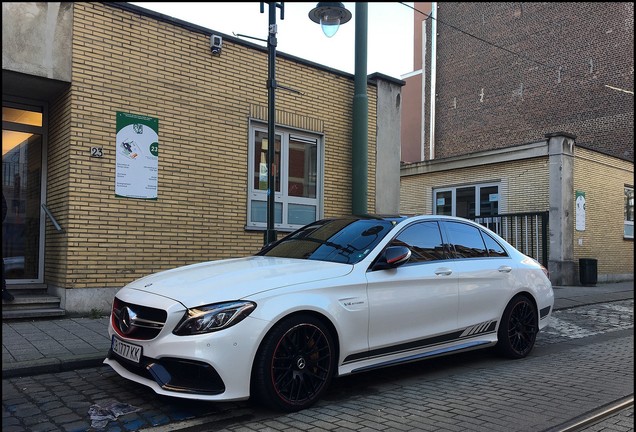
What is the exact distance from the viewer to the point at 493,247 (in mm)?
6445

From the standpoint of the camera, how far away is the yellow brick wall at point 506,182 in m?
15.9

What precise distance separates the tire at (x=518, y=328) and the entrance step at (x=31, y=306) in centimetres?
598

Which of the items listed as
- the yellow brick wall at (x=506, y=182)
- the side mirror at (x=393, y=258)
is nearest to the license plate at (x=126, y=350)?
the side mirror at (x=393, y=258)

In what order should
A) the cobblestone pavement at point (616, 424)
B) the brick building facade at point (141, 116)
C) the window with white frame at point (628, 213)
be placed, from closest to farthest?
the cobblestone pavement at point (616, 424) < the brick building facade at point (141, 116) < the window with white frame at point (628, 213)

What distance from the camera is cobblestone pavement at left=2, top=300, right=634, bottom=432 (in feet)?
13.1

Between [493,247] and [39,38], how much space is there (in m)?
6.90

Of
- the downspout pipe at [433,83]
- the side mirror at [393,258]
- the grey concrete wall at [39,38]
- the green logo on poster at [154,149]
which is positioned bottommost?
the side mirror at [393,258]

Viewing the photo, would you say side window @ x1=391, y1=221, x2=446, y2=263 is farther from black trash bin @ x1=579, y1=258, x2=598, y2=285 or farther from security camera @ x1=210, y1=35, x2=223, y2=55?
black trash bin @ x1=579, y1=258, x2=598, y2=285

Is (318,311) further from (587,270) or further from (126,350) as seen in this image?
(587,270)

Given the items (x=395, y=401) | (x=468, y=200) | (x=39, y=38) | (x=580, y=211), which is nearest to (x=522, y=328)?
(x=395, y=401)

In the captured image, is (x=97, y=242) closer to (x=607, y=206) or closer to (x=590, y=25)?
(x=607, y=206)

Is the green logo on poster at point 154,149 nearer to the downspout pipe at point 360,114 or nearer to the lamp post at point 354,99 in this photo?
the lamp post at point 354,99

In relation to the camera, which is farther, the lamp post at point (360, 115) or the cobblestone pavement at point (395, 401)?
the lamp post at point (360, 115)

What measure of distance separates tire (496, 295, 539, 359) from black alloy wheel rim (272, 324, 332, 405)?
8.84 feet
